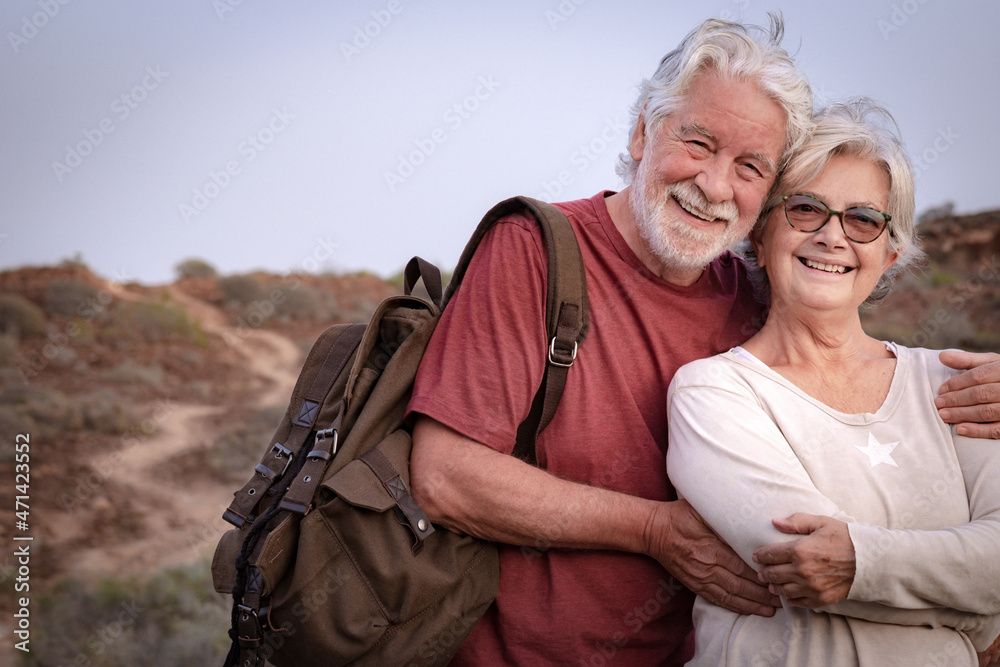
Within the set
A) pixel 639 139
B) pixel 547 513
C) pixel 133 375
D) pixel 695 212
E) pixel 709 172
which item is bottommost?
pixel 133 375

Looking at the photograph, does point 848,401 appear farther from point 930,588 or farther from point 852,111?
point 852,111

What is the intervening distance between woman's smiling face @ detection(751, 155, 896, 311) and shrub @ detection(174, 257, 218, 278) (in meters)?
20.6

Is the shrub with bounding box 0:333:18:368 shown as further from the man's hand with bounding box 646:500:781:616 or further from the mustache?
the man's hand with bounding box 646:500:781:616

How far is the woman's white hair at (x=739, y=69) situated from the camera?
2.54 m

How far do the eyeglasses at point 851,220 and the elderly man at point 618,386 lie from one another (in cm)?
19

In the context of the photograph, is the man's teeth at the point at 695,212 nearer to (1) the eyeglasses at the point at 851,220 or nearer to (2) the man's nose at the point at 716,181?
(2) the man's nose at the point at 716,181

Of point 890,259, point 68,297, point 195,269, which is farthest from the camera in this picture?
point 195,269

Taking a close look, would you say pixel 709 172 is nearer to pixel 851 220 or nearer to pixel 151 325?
pixel 851 220

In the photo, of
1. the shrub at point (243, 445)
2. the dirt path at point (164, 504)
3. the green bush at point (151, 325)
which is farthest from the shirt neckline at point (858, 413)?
the green bush at point (151, 325)

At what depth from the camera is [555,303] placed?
236 centimetres

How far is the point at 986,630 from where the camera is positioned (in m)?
2.05

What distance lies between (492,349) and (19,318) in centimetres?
1474

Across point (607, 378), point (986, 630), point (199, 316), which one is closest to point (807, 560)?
point (986, 630)

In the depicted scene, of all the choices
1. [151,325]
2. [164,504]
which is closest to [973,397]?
[164,504]
